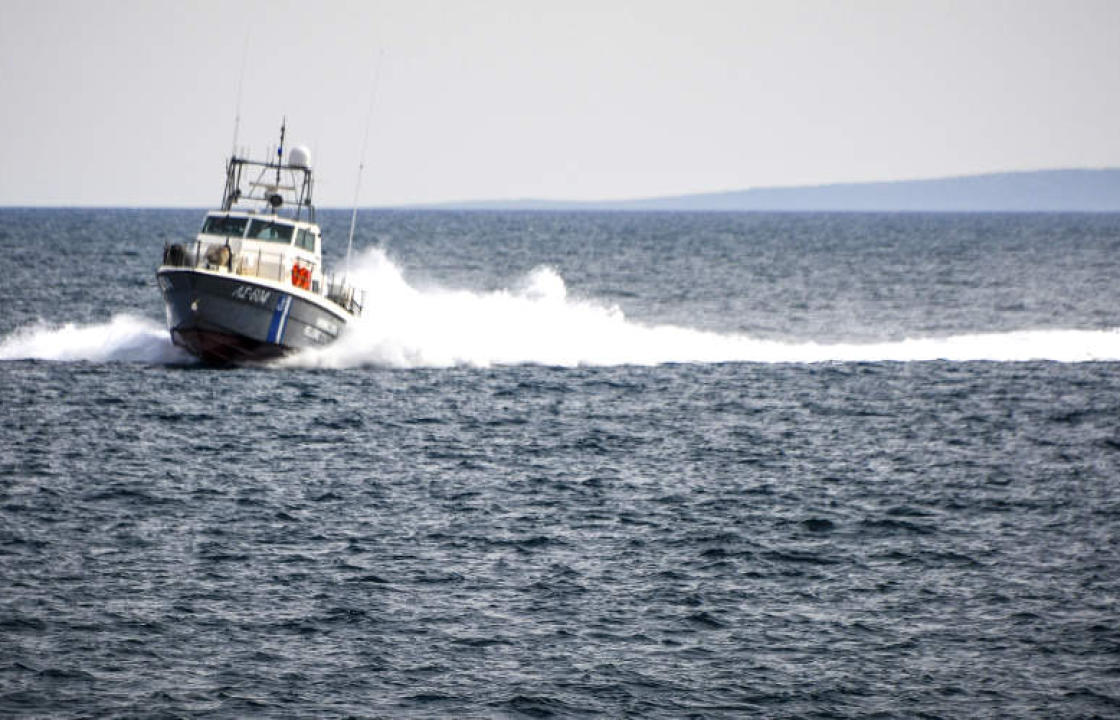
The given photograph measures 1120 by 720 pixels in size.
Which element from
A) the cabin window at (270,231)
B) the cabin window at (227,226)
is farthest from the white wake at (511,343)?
the cabin window at (227,226)

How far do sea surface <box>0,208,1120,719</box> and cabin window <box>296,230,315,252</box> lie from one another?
11.5ft

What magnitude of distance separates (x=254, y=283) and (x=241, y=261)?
1.59m

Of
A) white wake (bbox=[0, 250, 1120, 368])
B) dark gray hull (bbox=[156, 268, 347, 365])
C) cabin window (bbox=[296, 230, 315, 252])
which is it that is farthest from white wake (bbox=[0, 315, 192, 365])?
cabin window (bbox=[296, 230, 315, 252])

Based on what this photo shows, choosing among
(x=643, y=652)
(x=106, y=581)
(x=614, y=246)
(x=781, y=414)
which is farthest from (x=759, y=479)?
(x=614, y=246)

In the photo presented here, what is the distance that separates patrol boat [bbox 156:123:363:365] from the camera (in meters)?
37.0

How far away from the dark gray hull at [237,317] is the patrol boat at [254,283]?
1.1 inches

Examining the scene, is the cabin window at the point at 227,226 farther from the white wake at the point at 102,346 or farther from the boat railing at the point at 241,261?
the white wake at the point at 102,346

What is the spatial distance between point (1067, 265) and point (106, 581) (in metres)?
94.8

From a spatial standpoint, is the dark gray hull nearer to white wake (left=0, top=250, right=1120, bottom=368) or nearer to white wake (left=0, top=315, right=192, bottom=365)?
white wake (left=0, top=250, right=1120, bottom=368)

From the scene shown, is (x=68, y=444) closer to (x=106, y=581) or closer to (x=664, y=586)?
(x=106, y=581)

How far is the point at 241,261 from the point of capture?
1497 inches

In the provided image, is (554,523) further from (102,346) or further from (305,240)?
(102,346)

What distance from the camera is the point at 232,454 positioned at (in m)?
30.6

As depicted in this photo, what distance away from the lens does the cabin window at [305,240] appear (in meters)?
39.5
